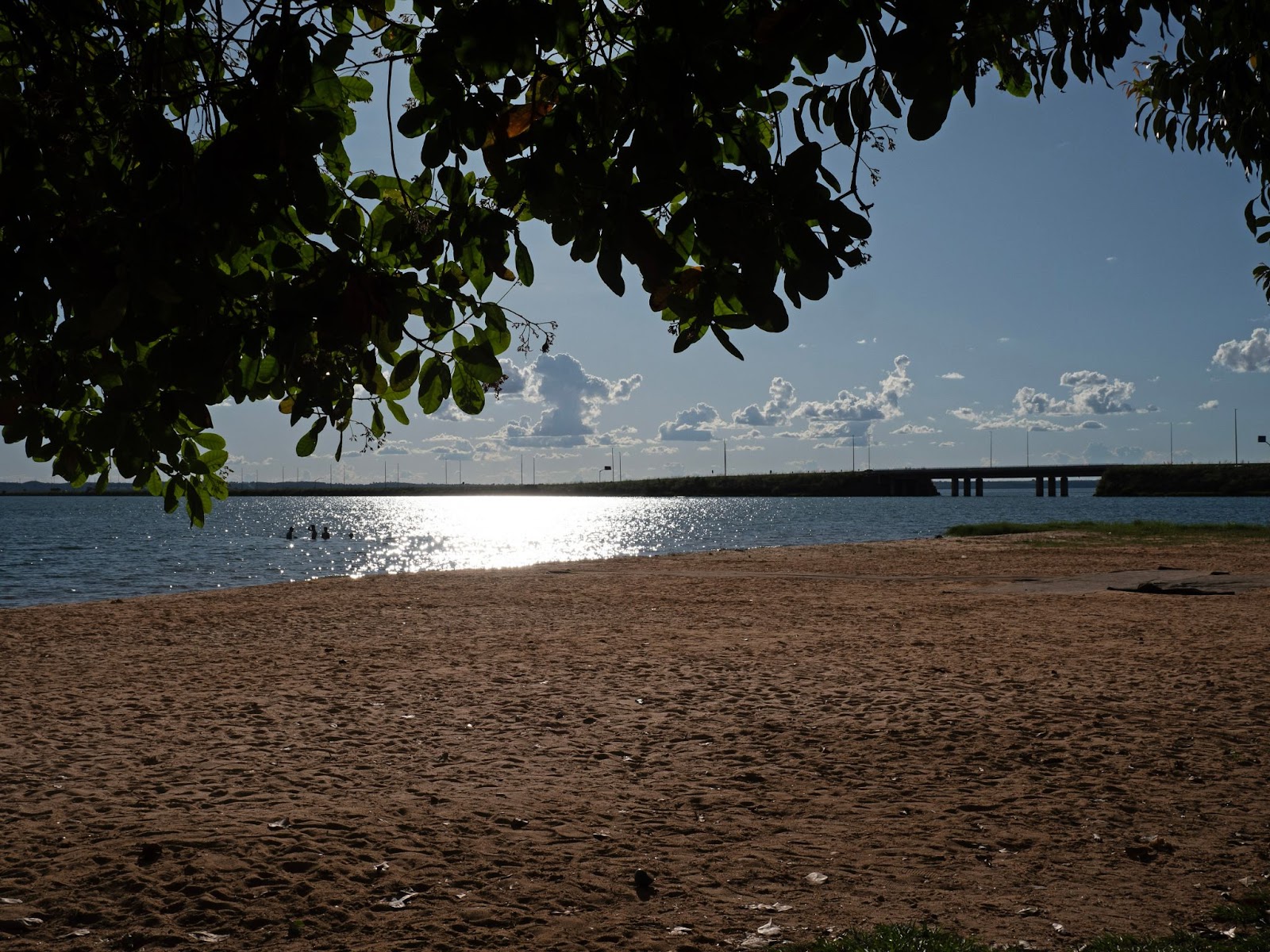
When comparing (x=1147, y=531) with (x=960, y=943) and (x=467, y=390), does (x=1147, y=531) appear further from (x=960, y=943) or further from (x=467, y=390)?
(x=467, y=390)

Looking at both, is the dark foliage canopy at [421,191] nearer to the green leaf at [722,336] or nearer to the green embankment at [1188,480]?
the green leaf at [722,336]

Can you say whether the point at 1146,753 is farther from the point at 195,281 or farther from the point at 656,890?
the point at 195,281

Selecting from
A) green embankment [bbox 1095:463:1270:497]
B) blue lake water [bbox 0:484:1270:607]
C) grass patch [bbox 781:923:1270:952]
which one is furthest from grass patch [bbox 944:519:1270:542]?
green embankment [bbox 1095:463:1270:497]

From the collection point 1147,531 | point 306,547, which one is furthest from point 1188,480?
point 306,547

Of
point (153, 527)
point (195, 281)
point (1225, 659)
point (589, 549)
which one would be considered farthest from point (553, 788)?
point (153, 527)

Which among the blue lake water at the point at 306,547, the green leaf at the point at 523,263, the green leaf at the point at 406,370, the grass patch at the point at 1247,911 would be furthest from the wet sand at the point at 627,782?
the blue lake water at the point at 306,547

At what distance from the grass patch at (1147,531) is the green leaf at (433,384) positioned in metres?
40.5

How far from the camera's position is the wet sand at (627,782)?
4914 mm

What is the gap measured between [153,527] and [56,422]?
10112 cm

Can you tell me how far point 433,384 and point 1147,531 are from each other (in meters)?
46.5

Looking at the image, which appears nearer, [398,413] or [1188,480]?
[398,413]

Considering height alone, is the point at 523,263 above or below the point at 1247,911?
above

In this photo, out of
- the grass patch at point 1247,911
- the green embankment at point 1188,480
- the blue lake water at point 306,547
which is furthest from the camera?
the green embankment at point 1188,480

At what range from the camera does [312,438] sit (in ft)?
11.5
